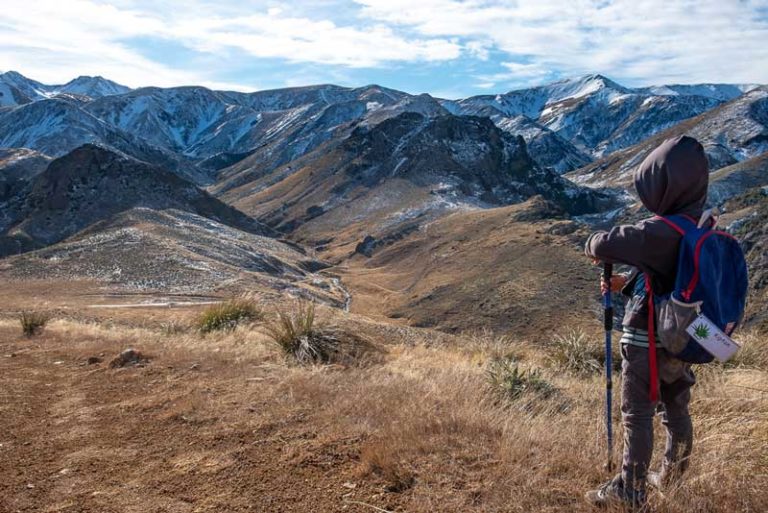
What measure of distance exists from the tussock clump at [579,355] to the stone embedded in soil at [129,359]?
6.02 metres

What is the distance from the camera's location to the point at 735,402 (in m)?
5.46

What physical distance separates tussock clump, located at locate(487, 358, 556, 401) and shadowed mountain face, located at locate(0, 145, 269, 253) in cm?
7468

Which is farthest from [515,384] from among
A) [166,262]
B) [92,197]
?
[92,197]

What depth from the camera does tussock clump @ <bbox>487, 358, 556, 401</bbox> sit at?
6328 millimetres

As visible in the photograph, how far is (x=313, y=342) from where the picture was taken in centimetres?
838

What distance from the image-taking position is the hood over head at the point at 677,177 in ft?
11.5

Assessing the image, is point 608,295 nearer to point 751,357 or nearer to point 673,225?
point 673,225

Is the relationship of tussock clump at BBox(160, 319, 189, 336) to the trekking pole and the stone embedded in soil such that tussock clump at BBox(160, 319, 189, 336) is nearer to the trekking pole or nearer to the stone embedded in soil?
the stone embedded in soil

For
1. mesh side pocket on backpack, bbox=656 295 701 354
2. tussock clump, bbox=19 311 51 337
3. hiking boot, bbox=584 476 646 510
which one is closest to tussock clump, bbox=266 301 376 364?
hiking boot, bbox=584 476 646 510

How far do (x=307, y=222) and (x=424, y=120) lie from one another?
141 ft

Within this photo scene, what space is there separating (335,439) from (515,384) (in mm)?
2645

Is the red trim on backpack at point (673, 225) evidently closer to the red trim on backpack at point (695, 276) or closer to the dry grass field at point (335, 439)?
the red trim on backpack at point (695, 276)

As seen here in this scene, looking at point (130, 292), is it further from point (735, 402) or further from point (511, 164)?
point (511, 164)

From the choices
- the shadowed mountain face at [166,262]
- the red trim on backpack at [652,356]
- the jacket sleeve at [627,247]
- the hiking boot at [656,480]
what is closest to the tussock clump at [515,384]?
the hiking boot at [656,480]
